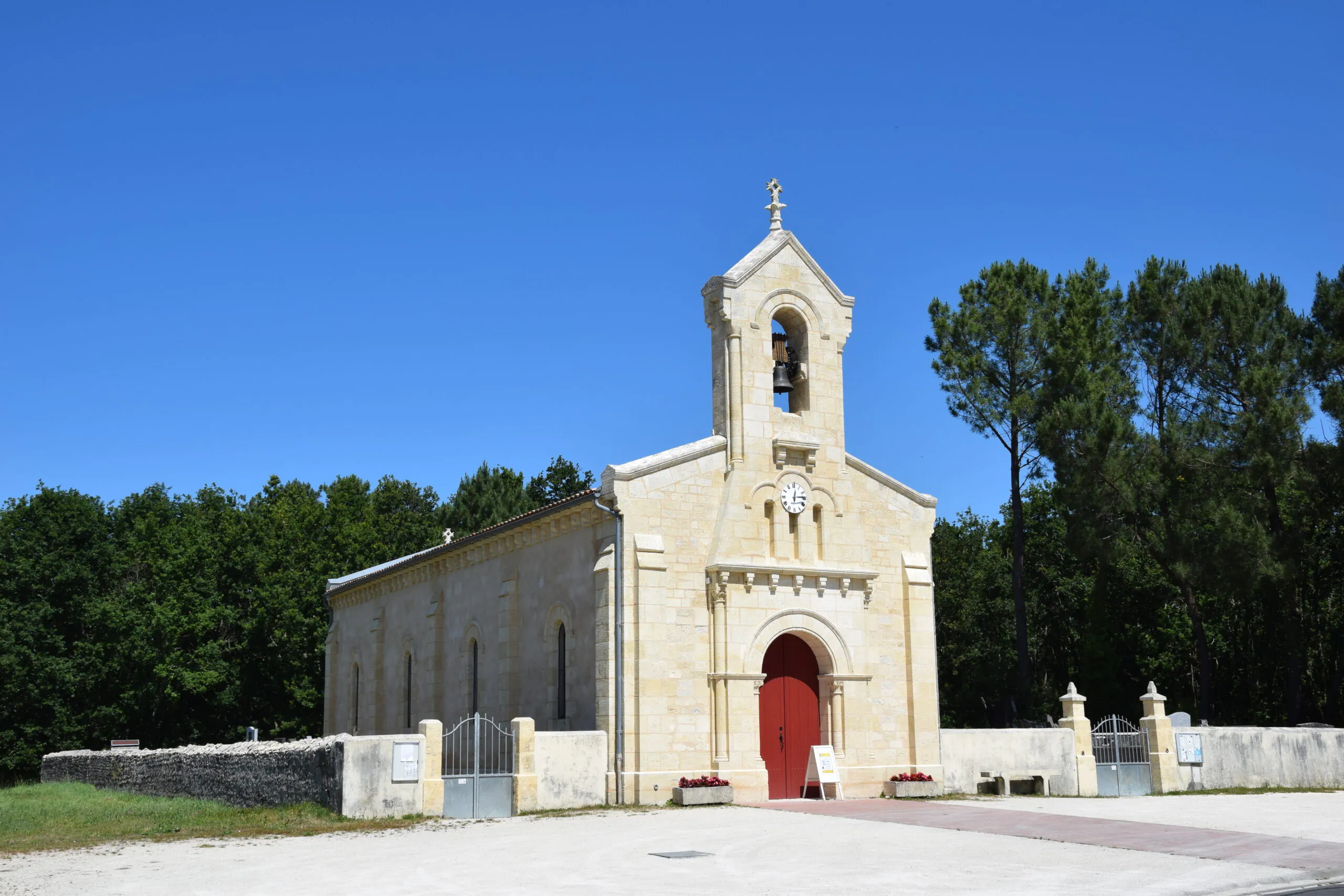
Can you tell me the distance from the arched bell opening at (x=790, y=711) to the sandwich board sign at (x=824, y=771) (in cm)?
29

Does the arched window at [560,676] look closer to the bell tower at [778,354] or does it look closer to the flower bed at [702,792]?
the flower bed at [702,792]

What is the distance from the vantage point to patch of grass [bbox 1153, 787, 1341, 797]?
86.5ft

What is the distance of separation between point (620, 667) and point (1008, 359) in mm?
24066

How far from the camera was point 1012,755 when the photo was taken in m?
26.1

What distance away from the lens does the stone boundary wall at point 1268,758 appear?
27.6 meters

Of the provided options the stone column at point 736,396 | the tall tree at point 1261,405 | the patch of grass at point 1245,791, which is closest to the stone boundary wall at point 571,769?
the stone column at point 736,396

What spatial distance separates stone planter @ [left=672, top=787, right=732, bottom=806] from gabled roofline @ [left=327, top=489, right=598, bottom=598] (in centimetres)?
594

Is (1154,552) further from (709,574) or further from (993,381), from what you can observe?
(709,574)

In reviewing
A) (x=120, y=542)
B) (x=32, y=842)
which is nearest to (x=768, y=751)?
(x=32, y=842)

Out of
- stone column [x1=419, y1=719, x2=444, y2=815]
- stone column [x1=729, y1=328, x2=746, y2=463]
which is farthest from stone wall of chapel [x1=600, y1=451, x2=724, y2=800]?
stone column [x1=419, y1=719, x2=444, y2=815]

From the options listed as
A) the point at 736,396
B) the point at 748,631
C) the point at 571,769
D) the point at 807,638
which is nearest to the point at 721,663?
the point at 748,631

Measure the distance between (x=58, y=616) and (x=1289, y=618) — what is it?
4613cm

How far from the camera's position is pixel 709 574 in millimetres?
24031

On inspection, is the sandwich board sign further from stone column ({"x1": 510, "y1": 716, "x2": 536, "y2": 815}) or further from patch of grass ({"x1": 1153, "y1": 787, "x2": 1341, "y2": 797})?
patch of grass ({"x1": 1153, "y1": 787, "x2": 1341, "y2": 797})
